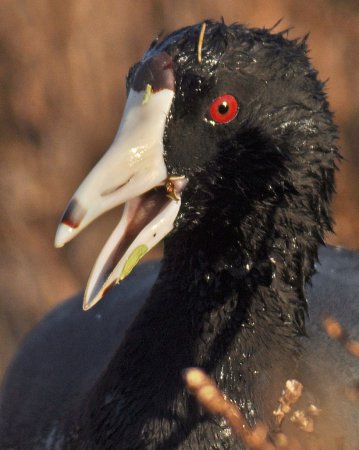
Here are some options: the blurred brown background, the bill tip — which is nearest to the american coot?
the bill tip

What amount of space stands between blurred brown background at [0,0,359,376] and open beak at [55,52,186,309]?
9.60ft

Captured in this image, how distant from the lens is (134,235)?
8.49ft

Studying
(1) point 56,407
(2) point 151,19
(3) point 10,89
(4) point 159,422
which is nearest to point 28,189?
(3) point 10,89

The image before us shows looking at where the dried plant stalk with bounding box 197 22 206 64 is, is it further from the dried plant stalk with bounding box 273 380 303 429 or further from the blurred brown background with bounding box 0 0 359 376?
the blurred brown background with bounding box 0 0 359 376

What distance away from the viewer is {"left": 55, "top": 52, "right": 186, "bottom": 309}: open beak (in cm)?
241

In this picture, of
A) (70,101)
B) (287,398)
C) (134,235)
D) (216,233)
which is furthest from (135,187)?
(70,101)

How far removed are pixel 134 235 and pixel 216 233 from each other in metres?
0.30

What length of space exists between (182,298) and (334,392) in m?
0.52

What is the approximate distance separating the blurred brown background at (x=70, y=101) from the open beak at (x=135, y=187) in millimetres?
2926

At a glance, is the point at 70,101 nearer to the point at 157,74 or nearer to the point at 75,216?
the point at 157,74

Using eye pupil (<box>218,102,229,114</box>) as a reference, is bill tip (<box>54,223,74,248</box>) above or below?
above

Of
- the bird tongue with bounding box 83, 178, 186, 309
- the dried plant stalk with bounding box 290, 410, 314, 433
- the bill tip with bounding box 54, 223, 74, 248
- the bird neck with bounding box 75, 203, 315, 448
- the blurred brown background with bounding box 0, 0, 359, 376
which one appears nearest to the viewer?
the bill tip with bounding box 54, 223, 74, 248

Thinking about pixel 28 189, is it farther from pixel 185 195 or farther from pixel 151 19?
pixel 185 195

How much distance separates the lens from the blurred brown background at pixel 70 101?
545 centimetres
